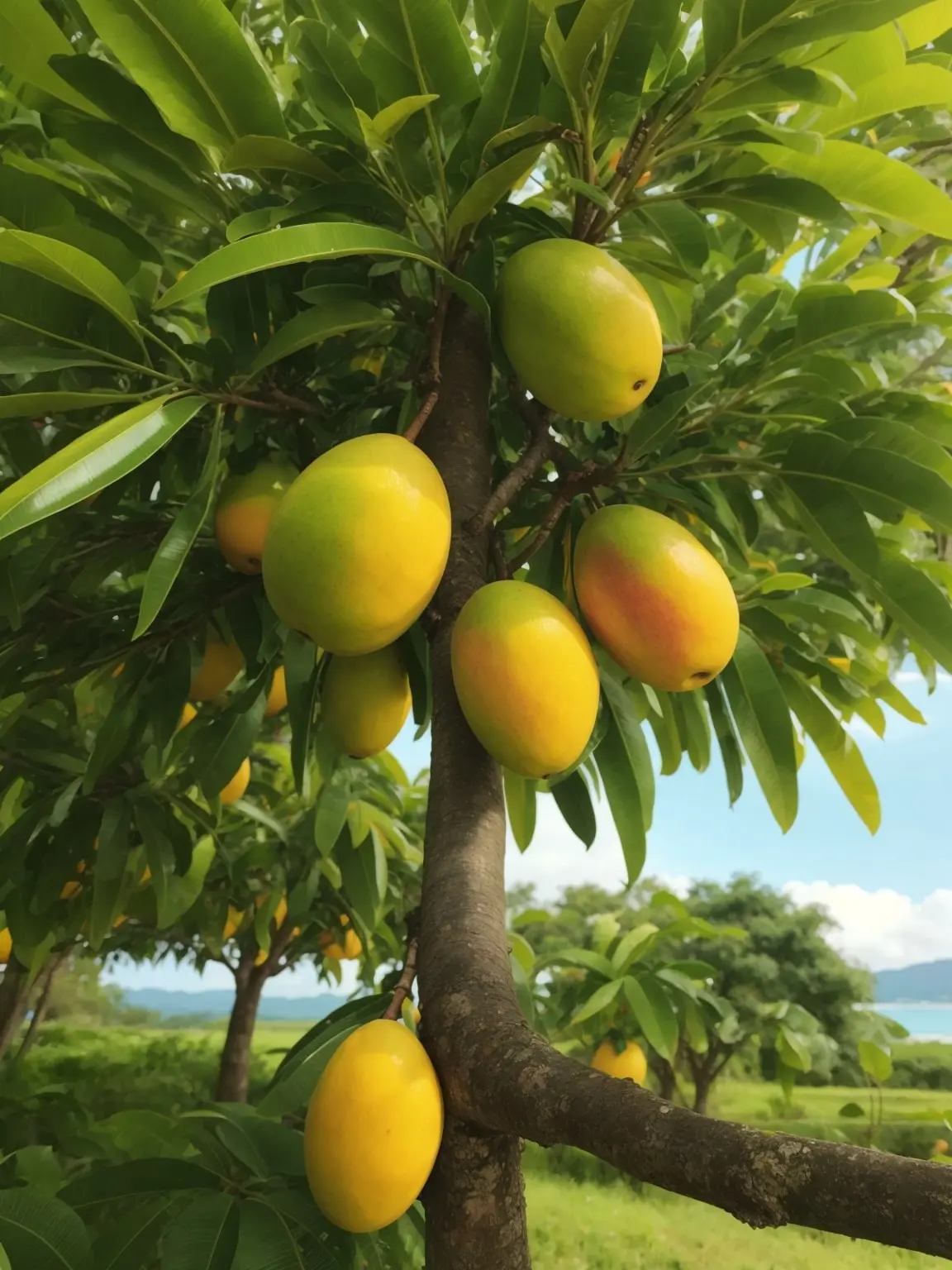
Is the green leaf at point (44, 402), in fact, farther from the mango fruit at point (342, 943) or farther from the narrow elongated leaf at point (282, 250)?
the mango fruit at point (342, 943)

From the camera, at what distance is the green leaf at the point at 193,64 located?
0.59 m

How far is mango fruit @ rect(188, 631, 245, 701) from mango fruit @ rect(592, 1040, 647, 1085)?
1099 mm

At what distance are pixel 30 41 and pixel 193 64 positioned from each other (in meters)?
0.15

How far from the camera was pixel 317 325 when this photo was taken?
0.66 metres

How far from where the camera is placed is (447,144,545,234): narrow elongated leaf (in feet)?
1.89

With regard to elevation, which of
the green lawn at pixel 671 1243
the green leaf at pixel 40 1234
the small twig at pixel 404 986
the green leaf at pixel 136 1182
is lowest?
the green lawn at pixel 671 1243

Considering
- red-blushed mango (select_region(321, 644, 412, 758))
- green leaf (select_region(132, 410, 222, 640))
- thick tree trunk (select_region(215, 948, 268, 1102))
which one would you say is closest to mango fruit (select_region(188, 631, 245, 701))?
red-blushed mango (select_region(321, 644, 412, 758))

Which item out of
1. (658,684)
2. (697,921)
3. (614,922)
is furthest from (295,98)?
(614,922)

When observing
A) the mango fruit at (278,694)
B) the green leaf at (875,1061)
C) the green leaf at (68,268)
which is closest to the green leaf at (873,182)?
the green leaf at (68,268)

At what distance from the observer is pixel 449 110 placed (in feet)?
2.17

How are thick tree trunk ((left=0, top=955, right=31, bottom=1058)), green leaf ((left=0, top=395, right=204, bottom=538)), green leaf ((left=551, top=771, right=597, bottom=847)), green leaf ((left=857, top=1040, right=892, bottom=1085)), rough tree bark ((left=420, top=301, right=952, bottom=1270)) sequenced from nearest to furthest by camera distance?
rough tree bark ((left=420, top=301, right=952, bottom=1270)) < green leaf ((left=0, top=395, right=204, bottom=538)) < green leaf ((left=551, top=771, right=597, bottom=847)) < green leaf ((left=857, top=1040, right=892, bottom=1085)) < thick tree trunk ((left=0, top=955, right=31, bottom=1058))

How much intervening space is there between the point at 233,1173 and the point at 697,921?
44.0 inches

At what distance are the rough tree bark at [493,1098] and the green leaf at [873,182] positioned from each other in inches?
11.4

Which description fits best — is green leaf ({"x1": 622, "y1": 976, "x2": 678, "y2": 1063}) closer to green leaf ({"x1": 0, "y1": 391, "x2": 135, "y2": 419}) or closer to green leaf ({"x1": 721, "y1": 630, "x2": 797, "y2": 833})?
green leaf ({"x1": 721, "y1": 630, "x2": 797, "y2": 833})
